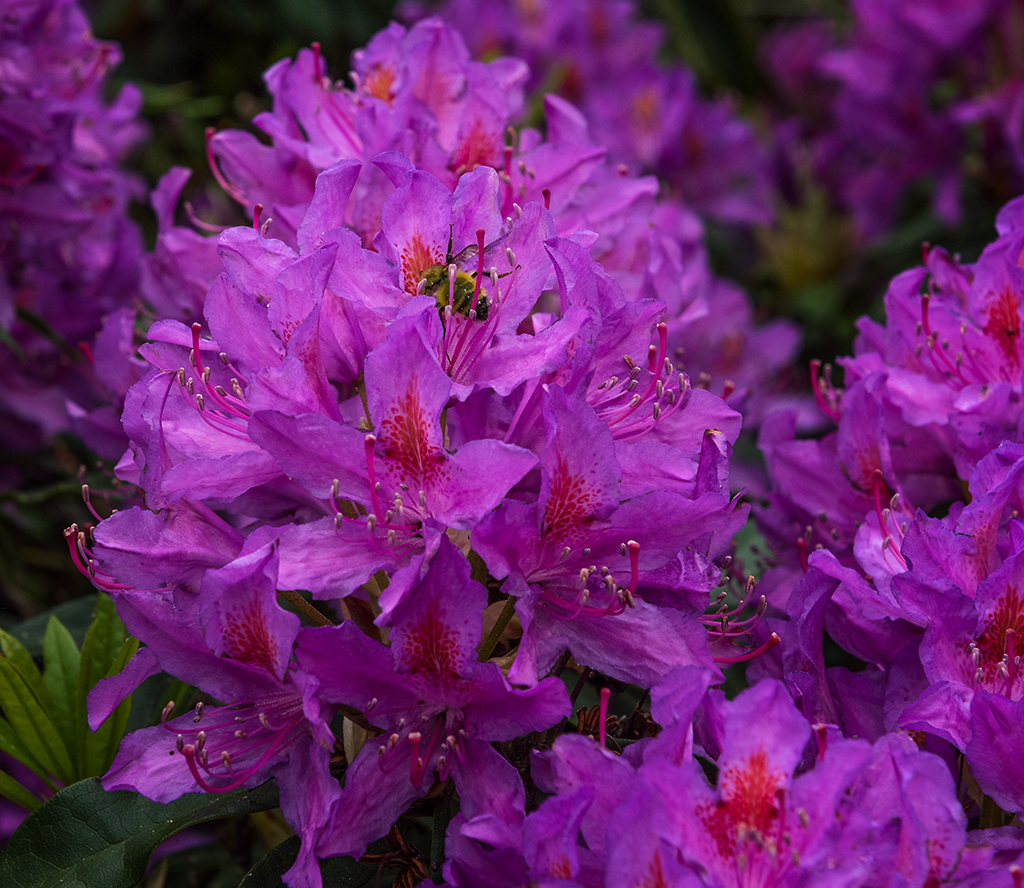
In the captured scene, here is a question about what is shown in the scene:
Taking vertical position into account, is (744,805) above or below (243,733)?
above

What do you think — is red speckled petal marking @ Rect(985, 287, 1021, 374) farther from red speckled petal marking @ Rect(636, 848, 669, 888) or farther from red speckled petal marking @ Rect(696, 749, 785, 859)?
red speckled petal marking @ Rect(636, 848, 669, 888)

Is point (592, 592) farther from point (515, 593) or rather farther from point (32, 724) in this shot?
point (32, 724)

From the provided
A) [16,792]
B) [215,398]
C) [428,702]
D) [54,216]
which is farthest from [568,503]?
[54,216]

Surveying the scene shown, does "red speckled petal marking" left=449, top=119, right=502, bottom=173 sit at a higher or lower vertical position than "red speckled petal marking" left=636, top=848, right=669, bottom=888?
higher

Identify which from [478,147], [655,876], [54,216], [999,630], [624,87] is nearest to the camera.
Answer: [655,876]

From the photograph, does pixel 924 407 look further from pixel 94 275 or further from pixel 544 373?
pixel 94 275

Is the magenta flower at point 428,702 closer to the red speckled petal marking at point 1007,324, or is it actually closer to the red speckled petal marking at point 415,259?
the red speckled petal marking at point 415,259

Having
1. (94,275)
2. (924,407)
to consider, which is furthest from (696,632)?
(94,275)

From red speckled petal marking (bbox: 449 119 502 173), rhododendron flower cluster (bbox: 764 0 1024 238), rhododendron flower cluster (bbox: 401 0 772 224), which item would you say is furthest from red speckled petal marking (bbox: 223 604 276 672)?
rhododendron flower cluster (bbox: 764 0 1024 238)
